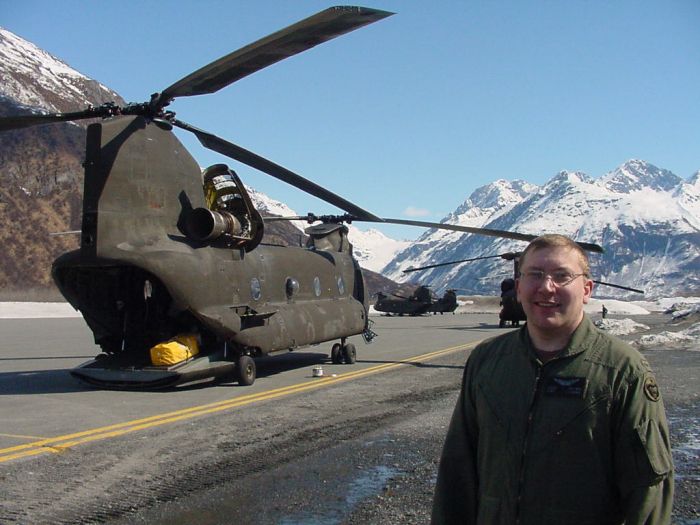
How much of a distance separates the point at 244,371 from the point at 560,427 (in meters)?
9.97

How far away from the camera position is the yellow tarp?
37.1 ft

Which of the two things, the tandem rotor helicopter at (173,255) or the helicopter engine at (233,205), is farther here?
the helicopter engine at (233,205)

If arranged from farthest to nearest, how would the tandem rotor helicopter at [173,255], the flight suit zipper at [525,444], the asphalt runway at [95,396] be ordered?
the tandem rotor helicopter at [173,255] < the asphalt runway at [95,396] < the flight suit zipper at [525,444]

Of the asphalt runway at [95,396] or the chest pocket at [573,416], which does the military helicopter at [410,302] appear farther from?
the chest pocket at [573,416]

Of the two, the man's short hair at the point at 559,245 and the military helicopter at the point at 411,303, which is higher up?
the man's short hair at the point at 559,245

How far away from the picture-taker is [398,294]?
54219 millimetres

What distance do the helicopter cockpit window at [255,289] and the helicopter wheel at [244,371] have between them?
4.71 ft

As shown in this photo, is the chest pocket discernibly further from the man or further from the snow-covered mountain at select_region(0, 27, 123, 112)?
the snow-covered mountain at select_region(0, 27, 123, 112)

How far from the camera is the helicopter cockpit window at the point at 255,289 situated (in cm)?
1348

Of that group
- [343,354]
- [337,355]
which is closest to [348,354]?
[343,354]

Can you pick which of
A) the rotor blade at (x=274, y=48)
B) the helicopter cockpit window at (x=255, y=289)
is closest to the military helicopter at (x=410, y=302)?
the helicopter cockpit window at (x=255, y=289)

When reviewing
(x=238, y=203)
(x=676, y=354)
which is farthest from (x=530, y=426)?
(x=676, y=354)

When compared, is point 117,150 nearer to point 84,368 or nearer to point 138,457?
point 84,368

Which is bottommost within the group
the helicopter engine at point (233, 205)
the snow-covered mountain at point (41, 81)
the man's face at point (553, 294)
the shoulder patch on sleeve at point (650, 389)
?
the shoulder patch on sleeve at point (650, 389)
